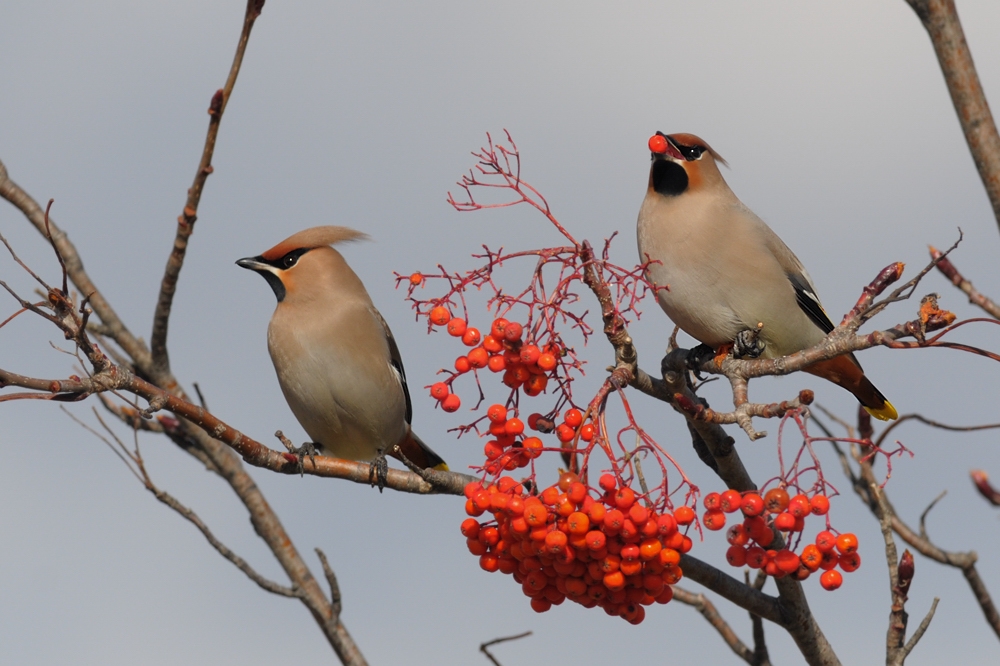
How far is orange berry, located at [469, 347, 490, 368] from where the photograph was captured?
9.52 feet

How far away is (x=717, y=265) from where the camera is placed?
4.50m

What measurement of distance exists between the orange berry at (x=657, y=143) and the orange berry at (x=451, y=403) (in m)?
1.71

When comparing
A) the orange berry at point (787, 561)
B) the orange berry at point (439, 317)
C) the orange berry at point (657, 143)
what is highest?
the orange berry at point (657, 143)

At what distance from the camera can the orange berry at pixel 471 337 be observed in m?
2.93

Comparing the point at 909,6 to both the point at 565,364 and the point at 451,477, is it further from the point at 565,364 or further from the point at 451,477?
the point at 451,477

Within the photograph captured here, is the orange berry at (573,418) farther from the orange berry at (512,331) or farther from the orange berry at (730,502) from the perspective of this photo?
the orange berry at (730,502)

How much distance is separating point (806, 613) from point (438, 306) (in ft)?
5.38

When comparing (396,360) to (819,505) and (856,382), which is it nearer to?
(856,382)

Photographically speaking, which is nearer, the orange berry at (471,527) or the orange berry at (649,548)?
the orange berry at (649,548)

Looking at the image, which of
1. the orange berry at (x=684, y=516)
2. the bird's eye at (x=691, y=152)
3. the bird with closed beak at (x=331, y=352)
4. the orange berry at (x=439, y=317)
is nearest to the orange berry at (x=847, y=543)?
the orange berry at (x=684, y=516)

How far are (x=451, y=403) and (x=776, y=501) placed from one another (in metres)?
0.87

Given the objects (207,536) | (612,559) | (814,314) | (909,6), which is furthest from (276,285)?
(909,6)

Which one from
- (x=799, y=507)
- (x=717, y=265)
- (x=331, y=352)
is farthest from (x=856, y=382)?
(x=799, y=507)

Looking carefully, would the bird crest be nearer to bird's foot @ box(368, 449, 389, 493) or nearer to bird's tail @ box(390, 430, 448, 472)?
bird's tail @ box(390, 430, 448, 472)
